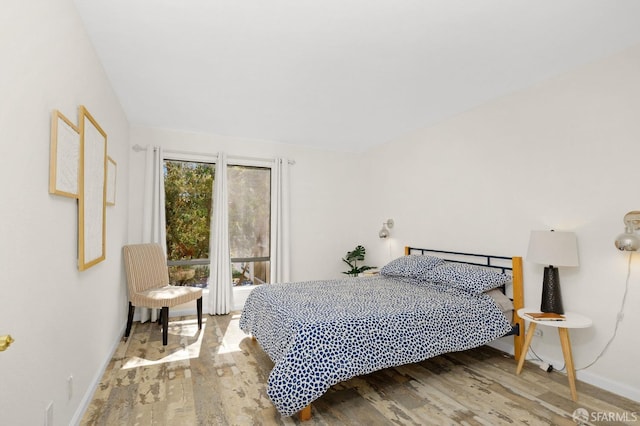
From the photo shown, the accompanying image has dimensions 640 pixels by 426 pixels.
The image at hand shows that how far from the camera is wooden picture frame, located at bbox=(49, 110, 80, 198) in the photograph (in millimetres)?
1617

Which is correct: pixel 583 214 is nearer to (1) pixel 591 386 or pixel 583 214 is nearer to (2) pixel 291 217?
(1) pixel 591 386

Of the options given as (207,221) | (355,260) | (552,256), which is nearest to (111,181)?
(207,221)

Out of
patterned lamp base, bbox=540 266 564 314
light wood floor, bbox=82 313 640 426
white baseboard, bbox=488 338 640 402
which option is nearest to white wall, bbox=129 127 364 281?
light wood floor, bbox=82 313 640 426

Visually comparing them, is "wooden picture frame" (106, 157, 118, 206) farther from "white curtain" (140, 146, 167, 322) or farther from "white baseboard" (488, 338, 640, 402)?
"white baseboard" (488, 338, 640, 402)

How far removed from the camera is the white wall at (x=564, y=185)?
2455 millimetres

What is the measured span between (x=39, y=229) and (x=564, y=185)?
3.58 meters

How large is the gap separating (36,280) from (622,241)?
3.40 m

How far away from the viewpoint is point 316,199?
543 centimetres

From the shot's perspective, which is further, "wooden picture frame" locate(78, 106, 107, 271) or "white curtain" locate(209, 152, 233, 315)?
"white curtain" locate(209, 152, 233, 315)

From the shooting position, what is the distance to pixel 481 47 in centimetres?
244

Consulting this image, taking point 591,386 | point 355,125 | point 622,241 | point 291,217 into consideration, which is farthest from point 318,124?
point 591,386

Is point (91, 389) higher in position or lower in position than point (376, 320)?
lower

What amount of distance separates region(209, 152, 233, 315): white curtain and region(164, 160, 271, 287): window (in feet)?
0.61

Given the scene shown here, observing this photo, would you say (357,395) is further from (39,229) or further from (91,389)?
(39,229)
